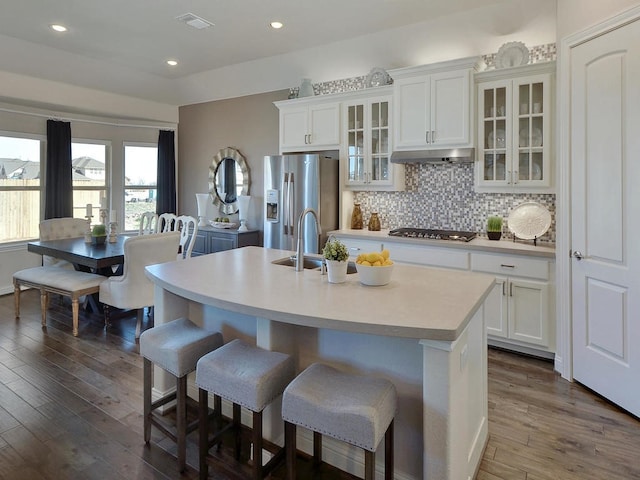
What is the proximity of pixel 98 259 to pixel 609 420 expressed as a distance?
4.18 metres

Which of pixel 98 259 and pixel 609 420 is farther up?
pixel 98 259

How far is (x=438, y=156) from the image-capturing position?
3.82m

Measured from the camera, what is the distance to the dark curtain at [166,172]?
21.9ft

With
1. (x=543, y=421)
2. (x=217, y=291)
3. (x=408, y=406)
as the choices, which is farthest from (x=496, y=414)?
(x=217, y=291)

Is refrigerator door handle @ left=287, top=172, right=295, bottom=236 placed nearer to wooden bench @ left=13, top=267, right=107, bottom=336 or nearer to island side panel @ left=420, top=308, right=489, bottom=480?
wooden bench @ left=13, top=267, right=107, bottom=336

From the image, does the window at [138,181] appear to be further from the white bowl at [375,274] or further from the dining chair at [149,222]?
the white bowl at [375,274]

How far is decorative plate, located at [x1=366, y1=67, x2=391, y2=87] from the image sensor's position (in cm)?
440

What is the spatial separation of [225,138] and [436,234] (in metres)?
3.81

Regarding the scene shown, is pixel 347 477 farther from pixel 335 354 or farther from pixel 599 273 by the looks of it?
pixel 599 273

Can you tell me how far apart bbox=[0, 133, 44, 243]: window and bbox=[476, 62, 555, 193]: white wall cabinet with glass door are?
5.72 metres

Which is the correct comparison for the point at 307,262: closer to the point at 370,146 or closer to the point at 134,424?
the point at 134,424

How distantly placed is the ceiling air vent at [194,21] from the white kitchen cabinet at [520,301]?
3.44 metres

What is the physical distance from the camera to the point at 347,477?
1.97 meters

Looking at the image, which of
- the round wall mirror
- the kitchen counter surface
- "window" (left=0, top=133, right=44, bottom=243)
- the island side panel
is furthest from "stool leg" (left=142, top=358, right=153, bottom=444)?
"window" (left=0, top=133, right=44, bottom=243)
